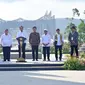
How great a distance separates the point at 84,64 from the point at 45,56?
3721 millimetres

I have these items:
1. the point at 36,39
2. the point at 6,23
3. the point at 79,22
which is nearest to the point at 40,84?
the point at 36,39

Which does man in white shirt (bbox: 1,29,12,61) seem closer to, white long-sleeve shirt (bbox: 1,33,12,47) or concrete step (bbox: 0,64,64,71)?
white long-sleeve shirt (bbox: 1,33,12,47)

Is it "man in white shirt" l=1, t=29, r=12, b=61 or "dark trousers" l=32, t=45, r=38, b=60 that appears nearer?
"man in white shirt" l=1, t=29, r=12, b=61

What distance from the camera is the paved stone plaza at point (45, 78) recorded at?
45.8 feet

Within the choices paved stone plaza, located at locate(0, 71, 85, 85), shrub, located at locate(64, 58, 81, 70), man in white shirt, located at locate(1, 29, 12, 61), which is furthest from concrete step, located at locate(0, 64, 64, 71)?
man in white shirt, located at locate(1, 29, 12, 61)

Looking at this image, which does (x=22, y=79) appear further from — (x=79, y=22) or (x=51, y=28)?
(x=79, y=22)

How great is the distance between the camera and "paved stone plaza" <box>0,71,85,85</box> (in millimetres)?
13961

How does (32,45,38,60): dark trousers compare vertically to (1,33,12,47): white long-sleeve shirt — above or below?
below

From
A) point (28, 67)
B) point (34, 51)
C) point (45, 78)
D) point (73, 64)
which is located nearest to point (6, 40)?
point (34, 51)

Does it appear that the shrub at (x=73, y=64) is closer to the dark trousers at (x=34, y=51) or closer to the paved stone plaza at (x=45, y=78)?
the paved stone plaza at (x=45, y=78)

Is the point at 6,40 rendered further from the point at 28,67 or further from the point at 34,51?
the point at 28,67

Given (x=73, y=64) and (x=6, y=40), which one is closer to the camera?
(x=73, y=64)

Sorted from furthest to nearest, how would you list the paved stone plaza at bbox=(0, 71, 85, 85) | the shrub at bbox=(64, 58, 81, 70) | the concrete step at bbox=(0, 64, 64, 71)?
the concrete step at bbox=(0, 64, 64, 71) < the shrub at bbox=(64, 58, 81, 70) < the paved stone plaza at bbox=(0, 71, 85, 85)

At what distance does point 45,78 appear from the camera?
15.2 m
